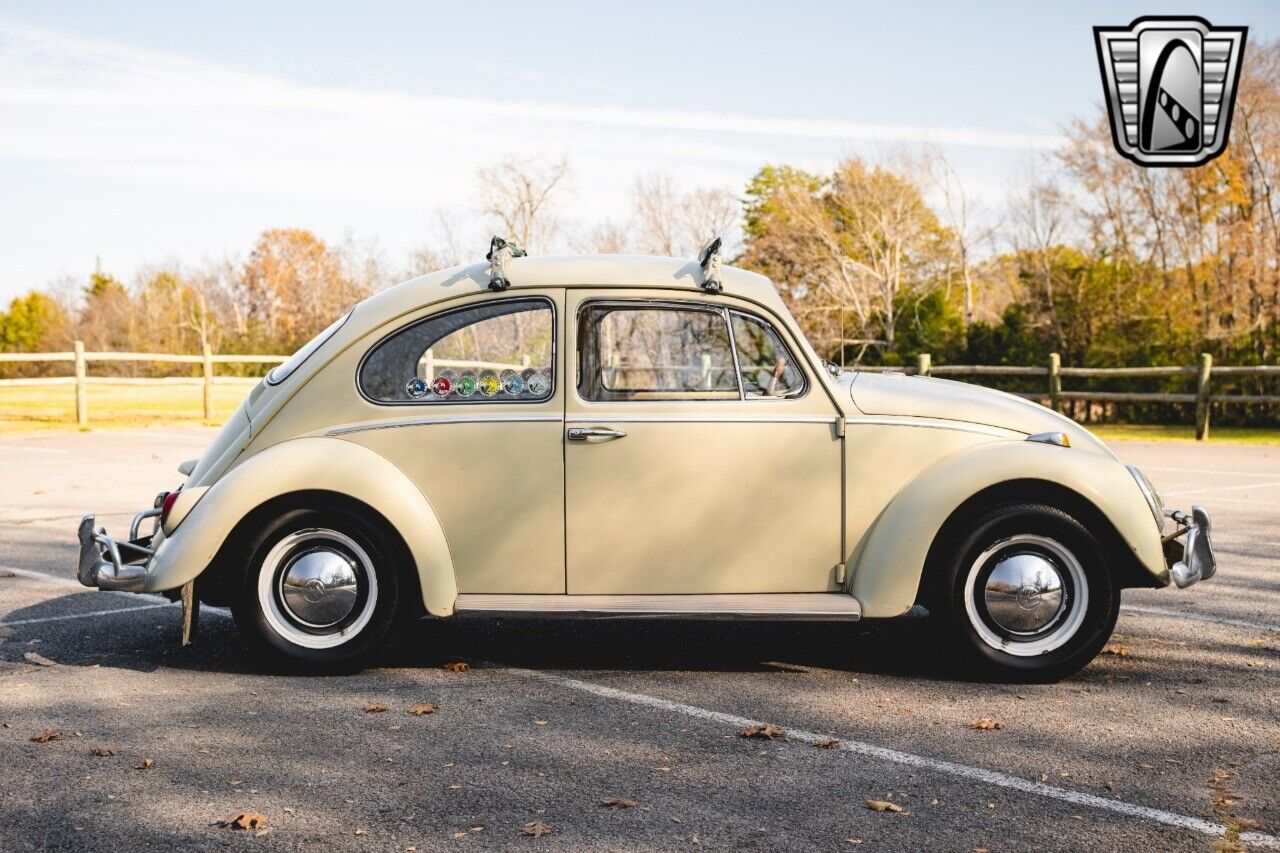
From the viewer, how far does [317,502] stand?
5.67 m

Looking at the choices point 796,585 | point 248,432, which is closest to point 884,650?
point 796,585

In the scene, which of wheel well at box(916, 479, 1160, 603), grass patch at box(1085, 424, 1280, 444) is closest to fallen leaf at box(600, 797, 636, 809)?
wheel well at box(916, 479, 1160, 603)

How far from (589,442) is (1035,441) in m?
1.99

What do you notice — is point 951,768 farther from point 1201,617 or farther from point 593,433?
point 1201,617

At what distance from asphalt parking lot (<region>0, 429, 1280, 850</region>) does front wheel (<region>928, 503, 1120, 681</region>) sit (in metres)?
0.15

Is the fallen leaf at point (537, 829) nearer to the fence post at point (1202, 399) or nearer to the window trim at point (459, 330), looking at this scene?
the window trim at point (459, 330)

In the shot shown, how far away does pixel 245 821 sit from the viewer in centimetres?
386

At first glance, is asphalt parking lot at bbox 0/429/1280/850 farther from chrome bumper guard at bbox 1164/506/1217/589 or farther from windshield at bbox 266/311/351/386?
windshield at bbox 266/311/351/386

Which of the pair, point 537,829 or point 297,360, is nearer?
point 537,829

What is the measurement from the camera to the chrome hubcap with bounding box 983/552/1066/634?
5598mm

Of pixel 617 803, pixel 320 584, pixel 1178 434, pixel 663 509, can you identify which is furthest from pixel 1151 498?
pixel 1178 434

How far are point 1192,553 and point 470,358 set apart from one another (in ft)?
11.2

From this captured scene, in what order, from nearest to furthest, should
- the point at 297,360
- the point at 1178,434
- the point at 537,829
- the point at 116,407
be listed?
the point at 537,829, the point at 297,360, the point at 1178,434, the point at 116,407

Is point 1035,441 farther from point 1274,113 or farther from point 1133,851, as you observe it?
point 1274,113
